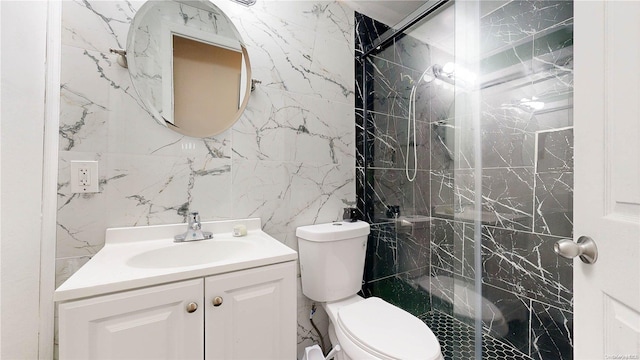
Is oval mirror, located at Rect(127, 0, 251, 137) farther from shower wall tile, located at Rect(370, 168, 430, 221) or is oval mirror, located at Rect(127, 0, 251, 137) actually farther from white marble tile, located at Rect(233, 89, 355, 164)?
shower wall tile, located at Rect(370, 168, 430, 221)

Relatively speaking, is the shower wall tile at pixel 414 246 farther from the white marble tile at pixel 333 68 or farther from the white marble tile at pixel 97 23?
the white marble tile at pixel 97 23

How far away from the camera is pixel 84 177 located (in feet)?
3.16

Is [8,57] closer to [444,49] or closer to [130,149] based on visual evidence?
[130,149]

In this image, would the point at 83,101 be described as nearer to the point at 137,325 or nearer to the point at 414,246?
the point at 137,325

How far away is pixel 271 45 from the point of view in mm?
1343

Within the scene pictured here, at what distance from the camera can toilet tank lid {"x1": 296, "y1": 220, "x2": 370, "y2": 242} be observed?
50.7 inches

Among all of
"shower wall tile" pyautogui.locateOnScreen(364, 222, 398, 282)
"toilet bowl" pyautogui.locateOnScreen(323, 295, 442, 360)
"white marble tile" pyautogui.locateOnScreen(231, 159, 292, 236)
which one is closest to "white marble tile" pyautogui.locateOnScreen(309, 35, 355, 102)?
"white marble tile" pyautogui.locateOnScreen(231, 159, 292, 236)

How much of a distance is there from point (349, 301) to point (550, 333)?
1046mm

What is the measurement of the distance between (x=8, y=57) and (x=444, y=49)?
1.96 metres

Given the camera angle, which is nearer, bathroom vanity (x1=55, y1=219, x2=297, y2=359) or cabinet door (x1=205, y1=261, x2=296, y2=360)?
bathroom vanity (x1=55, y1=219, x2=297, y2=359)
